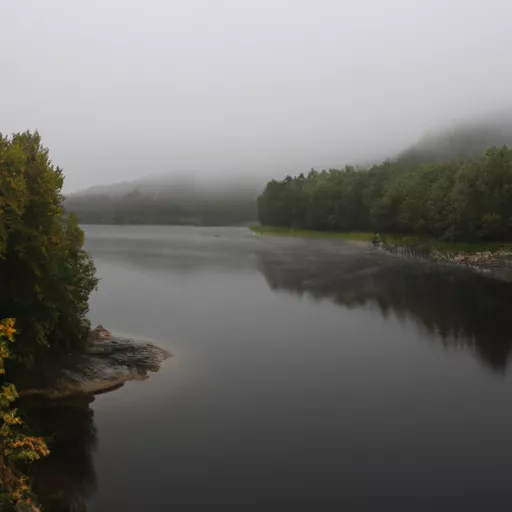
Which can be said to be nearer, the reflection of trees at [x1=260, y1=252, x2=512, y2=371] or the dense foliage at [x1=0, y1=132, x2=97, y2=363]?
the dense foliage at [x1=0, y1=132, x2=97, y2=363]

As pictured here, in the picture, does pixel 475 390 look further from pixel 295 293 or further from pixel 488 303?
pixel 295 293

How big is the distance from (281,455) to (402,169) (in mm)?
182433

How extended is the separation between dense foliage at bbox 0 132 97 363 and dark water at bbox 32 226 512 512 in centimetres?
570

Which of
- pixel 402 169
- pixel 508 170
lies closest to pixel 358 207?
pixel 402 169

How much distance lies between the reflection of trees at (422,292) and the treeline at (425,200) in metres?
16.9

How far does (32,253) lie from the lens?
31.8 meters

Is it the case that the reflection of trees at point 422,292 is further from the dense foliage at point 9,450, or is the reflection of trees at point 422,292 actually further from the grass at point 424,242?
the dense foliage at point 9,450

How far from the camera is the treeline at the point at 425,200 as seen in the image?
11144 centimetres

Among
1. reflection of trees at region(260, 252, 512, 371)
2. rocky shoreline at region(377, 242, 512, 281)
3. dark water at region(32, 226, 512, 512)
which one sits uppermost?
rocky shoreline at region(377, 242, 512, 281)

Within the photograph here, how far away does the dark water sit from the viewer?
24.5 metres

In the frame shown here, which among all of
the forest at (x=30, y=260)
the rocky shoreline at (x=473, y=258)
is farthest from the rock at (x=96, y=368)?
the rocky shoreline at (x=473, y=258)

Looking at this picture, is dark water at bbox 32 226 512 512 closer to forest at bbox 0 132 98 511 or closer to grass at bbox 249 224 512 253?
forest at bbox 0 132 98 511

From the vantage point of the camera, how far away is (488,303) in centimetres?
6719

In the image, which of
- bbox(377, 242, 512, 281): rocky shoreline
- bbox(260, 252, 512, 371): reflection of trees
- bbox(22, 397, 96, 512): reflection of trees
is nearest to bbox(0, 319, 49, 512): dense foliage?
bbox(22, 397, 96, 512): reflection of trees
